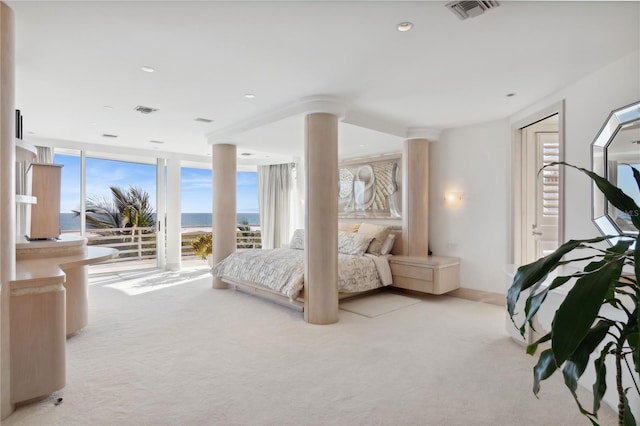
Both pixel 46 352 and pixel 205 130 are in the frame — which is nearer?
pixel 46 352

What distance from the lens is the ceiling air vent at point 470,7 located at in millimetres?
1972

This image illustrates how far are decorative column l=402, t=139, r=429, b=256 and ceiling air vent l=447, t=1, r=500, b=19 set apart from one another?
3.14m

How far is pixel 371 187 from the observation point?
6.07 meters

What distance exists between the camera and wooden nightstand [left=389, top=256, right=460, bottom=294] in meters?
4.65

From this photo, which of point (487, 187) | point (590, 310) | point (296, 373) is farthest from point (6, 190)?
point (487, 187)

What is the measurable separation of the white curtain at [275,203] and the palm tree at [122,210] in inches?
97.8

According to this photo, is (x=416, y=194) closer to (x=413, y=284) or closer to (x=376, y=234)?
(x=376, y=234)

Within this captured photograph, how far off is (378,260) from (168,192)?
4687mm

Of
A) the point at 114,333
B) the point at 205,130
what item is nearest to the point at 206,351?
the point at 114,333

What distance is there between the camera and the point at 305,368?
2701 millimetres

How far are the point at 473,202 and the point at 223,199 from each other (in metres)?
3.79

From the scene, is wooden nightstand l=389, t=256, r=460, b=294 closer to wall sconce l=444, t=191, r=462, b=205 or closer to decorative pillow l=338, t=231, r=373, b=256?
decorative pillow l=338, t=231, r=373, b=256

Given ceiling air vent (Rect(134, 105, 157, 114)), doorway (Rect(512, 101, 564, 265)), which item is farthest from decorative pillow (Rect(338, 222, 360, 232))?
ceiling air vent (Rect(134, 105, 157, 114))

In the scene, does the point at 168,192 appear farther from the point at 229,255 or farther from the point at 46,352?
the point at 46,352
